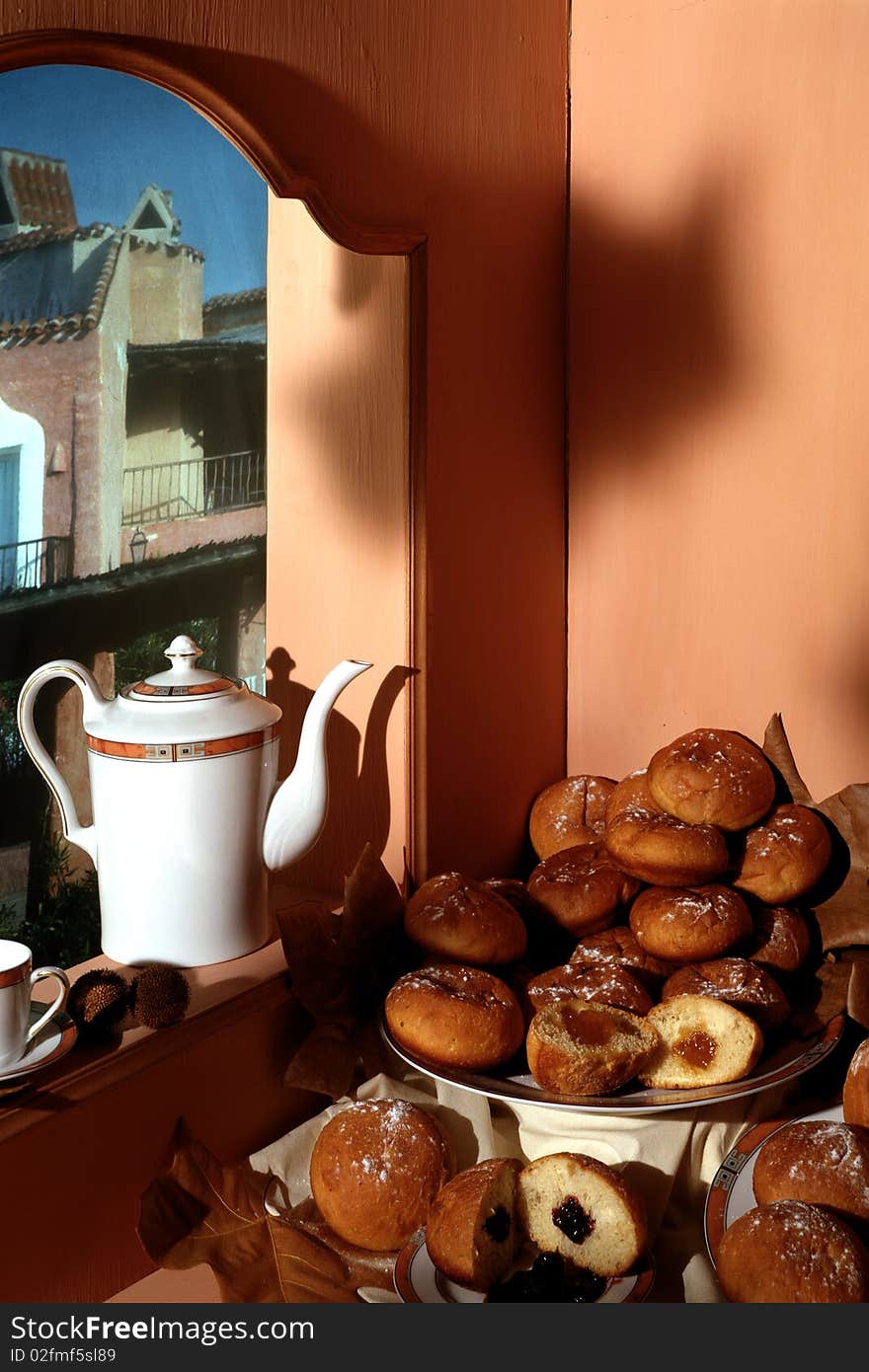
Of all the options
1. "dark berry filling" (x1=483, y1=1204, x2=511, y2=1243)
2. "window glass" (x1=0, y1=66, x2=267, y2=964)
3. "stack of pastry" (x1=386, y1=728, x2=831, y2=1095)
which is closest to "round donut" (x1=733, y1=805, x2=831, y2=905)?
"stack of pastry" (x1=386, y1=728, x2=831, y2=1095)

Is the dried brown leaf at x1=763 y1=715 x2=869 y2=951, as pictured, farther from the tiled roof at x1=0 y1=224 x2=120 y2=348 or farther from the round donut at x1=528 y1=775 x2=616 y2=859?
the tiled roof at x1=0 y1=224 x2=120 y2=348

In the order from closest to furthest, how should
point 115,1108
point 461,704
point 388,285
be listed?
point 115,1108
point 388,285
point 461,704

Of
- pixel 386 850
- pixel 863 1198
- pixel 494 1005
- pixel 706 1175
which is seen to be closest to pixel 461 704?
pixel 386 850

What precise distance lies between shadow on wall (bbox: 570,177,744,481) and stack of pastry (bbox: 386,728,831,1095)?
42 centimetres

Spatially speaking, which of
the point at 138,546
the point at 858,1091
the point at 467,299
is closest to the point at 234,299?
the point at 138,546

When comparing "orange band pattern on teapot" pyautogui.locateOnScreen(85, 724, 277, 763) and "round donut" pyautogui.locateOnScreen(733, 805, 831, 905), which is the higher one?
"orange band pattern on teapot" pyautogui.locateOnScreen(85, 724, 277, 763)

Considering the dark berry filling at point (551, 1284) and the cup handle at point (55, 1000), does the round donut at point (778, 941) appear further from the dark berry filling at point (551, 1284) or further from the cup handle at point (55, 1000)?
the cup handle at point (55, 1000)

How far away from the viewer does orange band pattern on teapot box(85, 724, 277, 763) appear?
3.55ft

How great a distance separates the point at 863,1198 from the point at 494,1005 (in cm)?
32

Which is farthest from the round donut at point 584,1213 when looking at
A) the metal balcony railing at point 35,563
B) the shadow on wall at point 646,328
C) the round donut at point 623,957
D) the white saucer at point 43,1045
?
the metal balcony railing at point 35,563

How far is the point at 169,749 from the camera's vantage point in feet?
3.55

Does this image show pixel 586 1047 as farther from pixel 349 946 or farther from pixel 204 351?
pixel 204 351

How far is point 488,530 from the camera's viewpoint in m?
1.45

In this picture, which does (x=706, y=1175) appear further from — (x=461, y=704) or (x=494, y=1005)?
(x=461, y=704)
